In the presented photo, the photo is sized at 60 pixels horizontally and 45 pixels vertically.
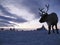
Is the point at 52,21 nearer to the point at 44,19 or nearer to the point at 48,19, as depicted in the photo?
the point at 48,19

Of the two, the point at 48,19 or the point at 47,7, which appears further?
the point at 47,7

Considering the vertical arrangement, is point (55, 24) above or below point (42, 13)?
below

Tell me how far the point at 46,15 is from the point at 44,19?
1.96 ft

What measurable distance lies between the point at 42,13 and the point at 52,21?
7.61 ft

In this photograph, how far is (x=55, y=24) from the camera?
51.6 ft

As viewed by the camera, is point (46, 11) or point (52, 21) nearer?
point (52, 21)

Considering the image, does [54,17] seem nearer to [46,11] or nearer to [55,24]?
[55,24]

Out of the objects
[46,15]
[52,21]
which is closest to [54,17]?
[52,21]

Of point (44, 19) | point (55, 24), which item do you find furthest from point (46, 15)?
point (55, 24)

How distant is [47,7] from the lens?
17.6 meters

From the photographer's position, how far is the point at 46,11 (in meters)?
17.2

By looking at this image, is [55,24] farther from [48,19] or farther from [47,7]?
[47,7]

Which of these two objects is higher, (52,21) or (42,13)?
(42,13)

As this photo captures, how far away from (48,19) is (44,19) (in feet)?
3.88
